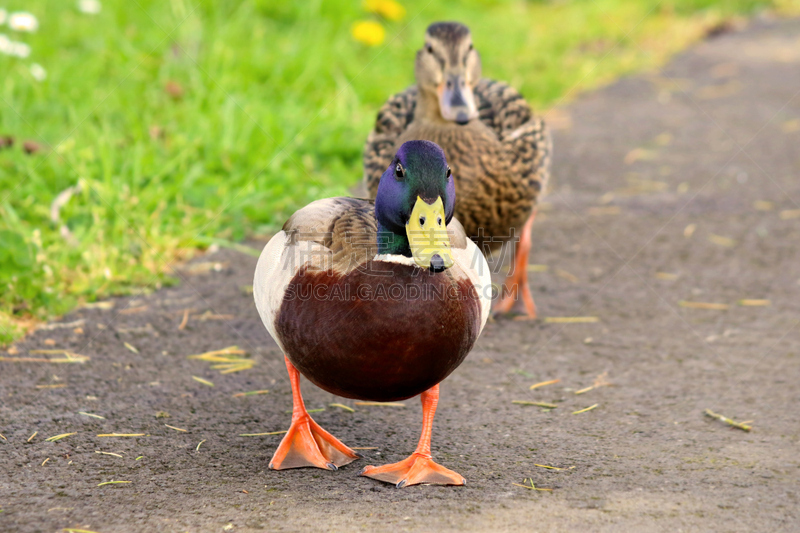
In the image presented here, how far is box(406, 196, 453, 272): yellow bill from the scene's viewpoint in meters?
2.22

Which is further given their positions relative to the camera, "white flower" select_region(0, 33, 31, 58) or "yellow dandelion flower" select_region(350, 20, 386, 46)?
"yellow dandelion flower" select_region(350, 20, 386, 46)

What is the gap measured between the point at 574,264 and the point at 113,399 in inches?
99.4

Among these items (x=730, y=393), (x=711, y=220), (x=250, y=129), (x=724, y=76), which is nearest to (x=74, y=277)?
(x=250, y=129)

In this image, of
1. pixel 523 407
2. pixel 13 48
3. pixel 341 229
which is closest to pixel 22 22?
pixel 13 48

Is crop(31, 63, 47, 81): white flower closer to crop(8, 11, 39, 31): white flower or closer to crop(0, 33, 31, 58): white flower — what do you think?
crop(0, 33, 31, 58): white flower

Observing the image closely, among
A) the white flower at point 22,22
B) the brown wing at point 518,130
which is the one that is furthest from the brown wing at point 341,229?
the white flower at point 22,22

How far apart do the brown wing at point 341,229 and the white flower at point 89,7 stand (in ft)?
14.8

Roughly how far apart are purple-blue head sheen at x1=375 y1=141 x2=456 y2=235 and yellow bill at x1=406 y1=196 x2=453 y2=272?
0.09 feet

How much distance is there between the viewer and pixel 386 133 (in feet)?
13.0

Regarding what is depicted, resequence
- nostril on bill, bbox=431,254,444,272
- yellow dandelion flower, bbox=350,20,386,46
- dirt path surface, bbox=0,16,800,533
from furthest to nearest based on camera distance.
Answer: yellow dandelion flower, bbox=350,20,386,46, dirt path surface, bbox=0,16,800,533, nostril on bill, bbox=431,254,444,272

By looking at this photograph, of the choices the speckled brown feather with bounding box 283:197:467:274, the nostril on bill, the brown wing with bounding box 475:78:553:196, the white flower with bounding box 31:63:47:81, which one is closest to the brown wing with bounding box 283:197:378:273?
the speckled brown feather with bounding box 283:197:467:274

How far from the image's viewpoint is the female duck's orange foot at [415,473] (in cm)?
246

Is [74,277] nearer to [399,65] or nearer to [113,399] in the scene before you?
[113,399]

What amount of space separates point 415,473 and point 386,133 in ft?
6.36
